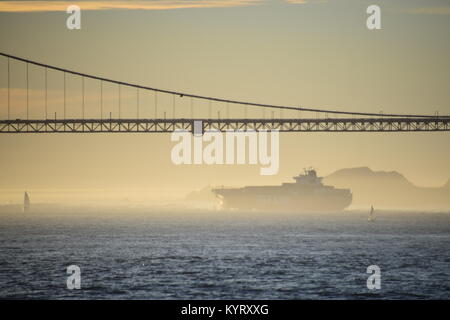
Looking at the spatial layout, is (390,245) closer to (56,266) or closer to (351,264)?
(351,264)
